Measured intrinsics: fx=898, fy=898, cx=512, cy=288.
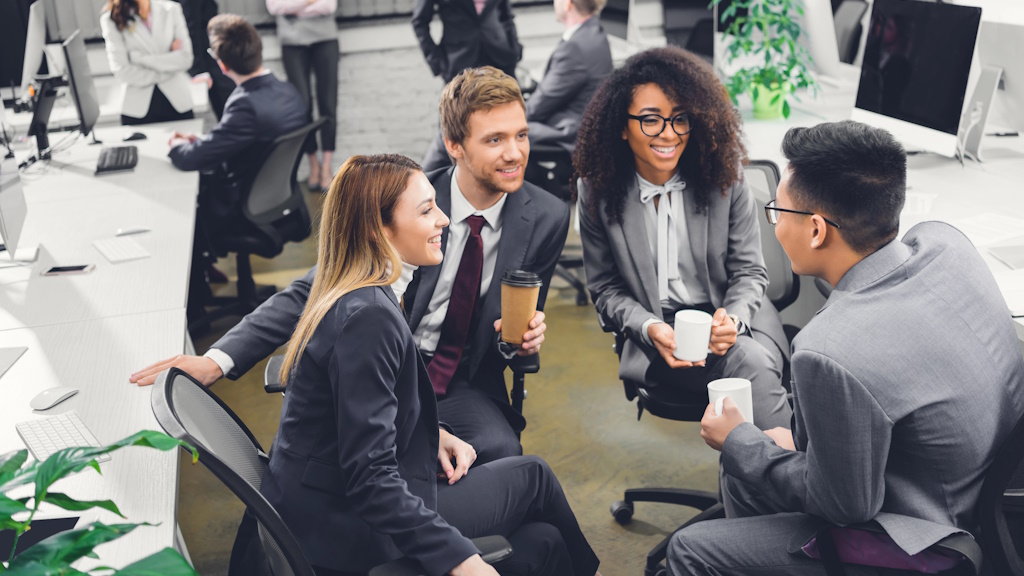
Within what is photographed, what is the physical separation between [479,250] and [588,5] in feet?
7.29

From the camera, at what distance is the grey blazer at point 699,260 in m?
2.38

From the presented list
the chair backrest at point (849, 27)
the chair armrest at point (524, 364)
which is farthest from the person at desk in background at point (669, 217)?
the chair backrest at point (849, 27)

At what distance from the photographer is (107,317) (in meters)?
2.30

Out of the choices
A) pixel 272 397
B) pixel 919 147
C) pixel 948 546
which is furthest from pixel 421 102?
pixel 948 546

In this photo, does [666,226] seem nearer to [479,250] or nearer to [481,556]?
[479,250]

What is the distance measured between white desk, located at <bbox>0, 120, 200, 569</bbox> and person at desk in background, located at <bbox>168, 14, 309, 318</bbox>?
0.12 m

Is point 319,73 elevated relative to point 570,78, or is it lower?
lower

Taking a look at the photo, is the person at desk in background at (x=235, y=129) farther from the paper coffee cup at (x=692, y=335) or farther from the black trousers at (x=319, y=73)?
the paper coffee cup at (x=692, y=335)

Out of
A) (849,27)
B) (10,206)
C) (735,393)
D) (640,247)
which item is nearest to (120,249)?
(10,206)

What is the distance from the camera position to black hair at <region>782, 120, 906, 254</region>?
1.56 metres

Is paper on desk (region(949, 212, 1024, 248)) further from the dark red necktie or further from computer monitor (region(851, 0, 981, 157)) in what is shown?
the dark red necktie

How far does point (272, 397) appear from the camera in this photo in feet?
11.0

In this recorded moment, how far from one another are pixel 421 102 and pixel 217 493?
13.0 feet

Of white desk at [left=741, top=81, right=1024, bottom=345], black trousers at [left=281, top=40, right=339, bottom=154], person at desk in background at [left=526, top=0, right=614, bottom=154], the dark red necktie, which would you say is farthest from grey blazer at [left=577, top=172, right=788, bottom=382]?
black trousers at [left=281, top=40, right=339, bottom=154]
